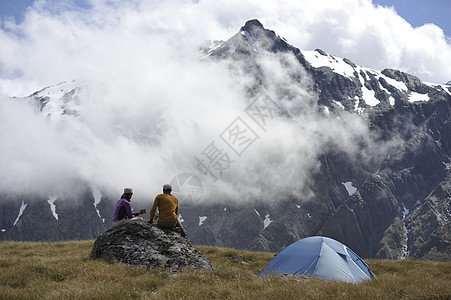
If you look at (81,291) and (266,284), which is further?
(266,284)

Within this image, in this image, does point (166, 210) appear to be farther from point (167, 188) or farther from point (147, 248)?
point (147, 248)

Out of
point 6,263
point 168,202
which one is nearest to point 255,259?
point 168,202

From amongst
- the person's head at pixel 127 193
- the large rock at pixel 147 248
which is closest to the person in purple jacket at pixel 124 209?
the person's head at pixel 127 193

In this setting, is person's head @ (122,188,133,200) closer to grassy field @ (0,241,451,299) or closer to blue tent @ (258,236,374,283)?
A: grassy field @ (0,241,451,299)

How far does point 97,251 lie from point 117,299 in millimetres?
6076

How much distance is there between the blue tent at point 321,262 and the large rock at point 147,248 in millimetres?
3438

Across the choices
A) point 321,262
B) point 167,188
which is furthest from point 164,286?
point 321,262

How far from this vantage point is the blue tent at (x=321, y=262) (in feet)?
48.0

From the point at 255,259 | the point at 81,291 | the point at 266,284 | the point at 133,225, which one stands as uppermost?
the point at 133,225

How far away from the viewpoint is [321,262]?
1499 centimetres

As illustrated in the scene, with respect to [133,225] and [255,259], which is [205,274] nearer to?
[133,225]

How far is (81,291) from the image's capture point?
8344 mm

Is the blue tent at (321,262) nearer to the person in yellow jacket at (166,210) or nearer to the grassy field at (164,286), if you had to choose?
the grassy field at (164,286)

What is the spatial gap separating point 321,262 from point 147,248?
7564mm
